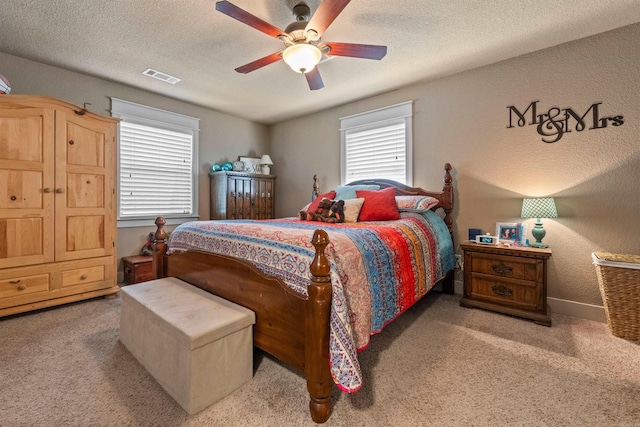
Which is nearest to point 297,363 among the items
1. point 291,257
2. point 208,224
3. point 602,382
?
point 291,257

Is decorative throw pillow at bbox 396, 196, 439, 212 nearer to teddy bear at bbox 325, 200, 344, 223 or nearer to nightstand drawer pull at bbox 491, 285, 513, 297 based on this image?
teddy bear at bbox 325, 200, 344, 223

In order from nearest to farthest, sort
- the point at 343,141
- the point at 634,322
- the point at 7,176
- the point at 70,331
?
1. the point at 634,322
2. the point at 70,331
3. the point at 7,176
4. the point at 343,141

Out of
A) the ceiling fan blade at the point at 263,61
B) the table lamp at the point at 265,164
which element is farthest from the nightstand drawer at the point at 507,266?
the table lamp at the point at 265,164

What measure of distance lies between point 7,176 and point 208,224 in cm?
183

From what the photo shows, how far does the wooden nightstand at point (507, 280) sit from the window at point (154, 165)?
3761 millimetres

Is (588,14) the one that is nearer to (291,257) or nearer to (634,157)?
(634,157)

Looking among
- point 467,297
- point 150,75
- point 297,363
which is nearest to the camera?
point 297,363

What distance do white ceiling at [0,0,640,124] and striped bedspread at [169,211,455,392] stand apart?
5.46 ft

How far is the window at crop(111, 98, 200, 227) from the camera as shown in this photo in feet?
11.6

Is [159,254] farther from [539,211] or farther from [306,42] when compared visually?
[539,211]

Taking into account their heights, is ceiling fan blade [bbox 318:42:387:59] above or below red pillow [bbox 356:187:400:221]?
above

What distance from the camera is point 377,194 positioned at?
297 cm

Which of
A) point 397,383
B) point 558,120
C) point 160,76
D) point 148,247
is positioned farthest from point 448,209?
point 148,247

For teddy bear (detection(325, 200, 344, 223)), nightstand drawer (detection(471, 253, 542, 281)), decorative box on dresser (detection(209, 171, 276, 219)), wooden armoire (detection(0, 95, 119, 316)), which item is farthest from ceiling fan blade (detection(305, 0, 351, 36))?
decorative box on dresser (detection(209, 171, 276, 219))
